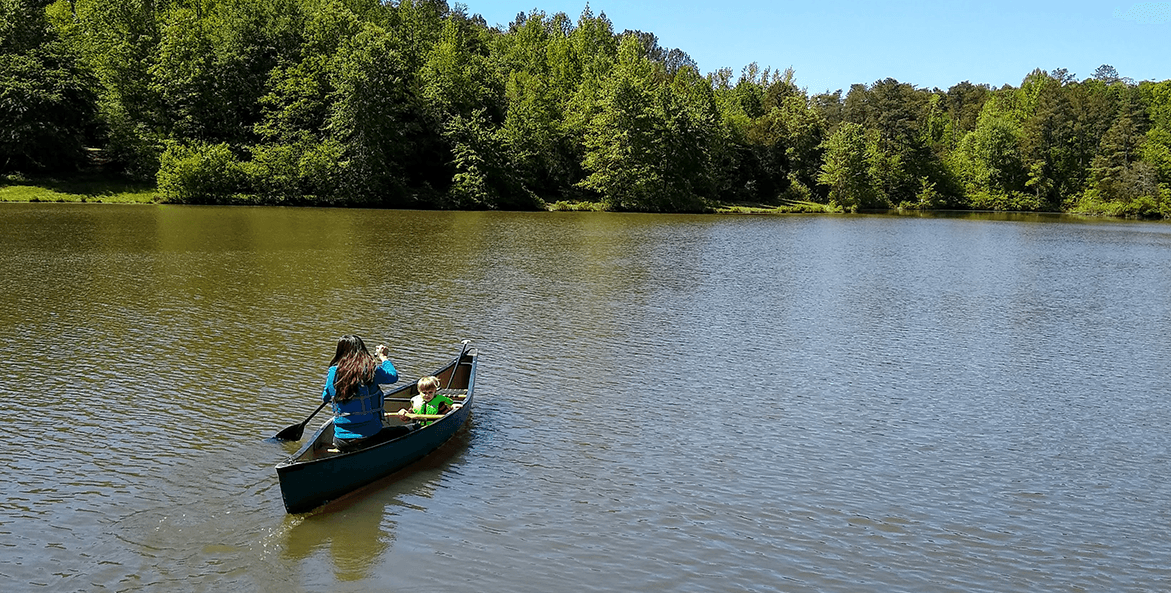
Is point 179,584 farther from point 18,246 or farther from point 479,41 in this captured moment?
point 479,41

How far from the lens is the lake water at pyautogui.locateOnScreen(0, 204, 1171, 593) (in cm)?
928

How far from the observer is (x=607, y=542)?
384 inches

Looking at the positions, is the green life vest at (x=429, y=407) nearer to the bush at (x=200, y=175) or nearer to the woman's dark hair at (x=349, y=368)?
the woman's dark hair at (x=349, y=368)

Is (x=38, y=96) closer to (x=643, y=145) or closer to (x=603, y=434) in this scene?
(x=643, y=145)

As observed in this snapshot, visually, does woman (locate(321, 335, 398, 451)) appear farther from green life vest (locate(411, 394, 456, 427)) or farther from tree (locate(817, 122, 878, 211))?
tree (locate(817, 122, 878, 211))

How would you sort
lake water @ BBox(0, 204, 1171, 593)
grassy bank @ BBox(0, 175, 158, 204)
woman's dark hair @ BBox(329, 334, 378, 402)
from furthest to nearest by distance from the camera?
grassy bank @ BBox(0, 175, 158, 204) → woman's dark hair @ BBox(329, 334, 378, 402) → lake water @ BBox(0, 204, 1171, 593)

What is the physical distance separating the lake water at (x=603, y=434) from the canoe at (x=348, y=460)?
23 centimetres

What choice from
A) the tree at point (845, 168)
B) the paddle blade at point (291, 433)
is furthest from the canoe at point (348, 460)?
the tree at point (845, 168)

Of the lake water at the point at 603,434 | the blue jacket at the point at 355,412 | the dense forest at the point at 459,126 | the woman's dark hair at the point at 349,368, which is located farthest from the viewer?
the dense forest at the point at 459,126

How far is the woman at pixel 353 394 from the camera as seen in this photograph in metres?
10.9

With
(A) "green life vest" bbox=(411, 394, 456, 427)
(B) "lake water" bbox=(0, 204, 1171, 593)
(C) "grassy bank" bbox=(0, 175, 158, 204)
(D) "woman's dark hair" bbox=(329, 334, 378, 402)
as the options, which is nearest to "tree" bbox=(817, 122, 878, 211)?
(C) "grassy bank" bbox=(0, 175, 158, 204)

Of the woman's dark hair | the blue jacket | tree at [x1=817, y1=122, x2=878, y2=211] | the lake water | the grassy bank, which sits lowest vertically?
the lake water

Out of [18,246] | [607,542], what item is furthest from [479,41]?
[607,542]

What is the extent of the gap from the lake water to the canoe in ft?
0.77
